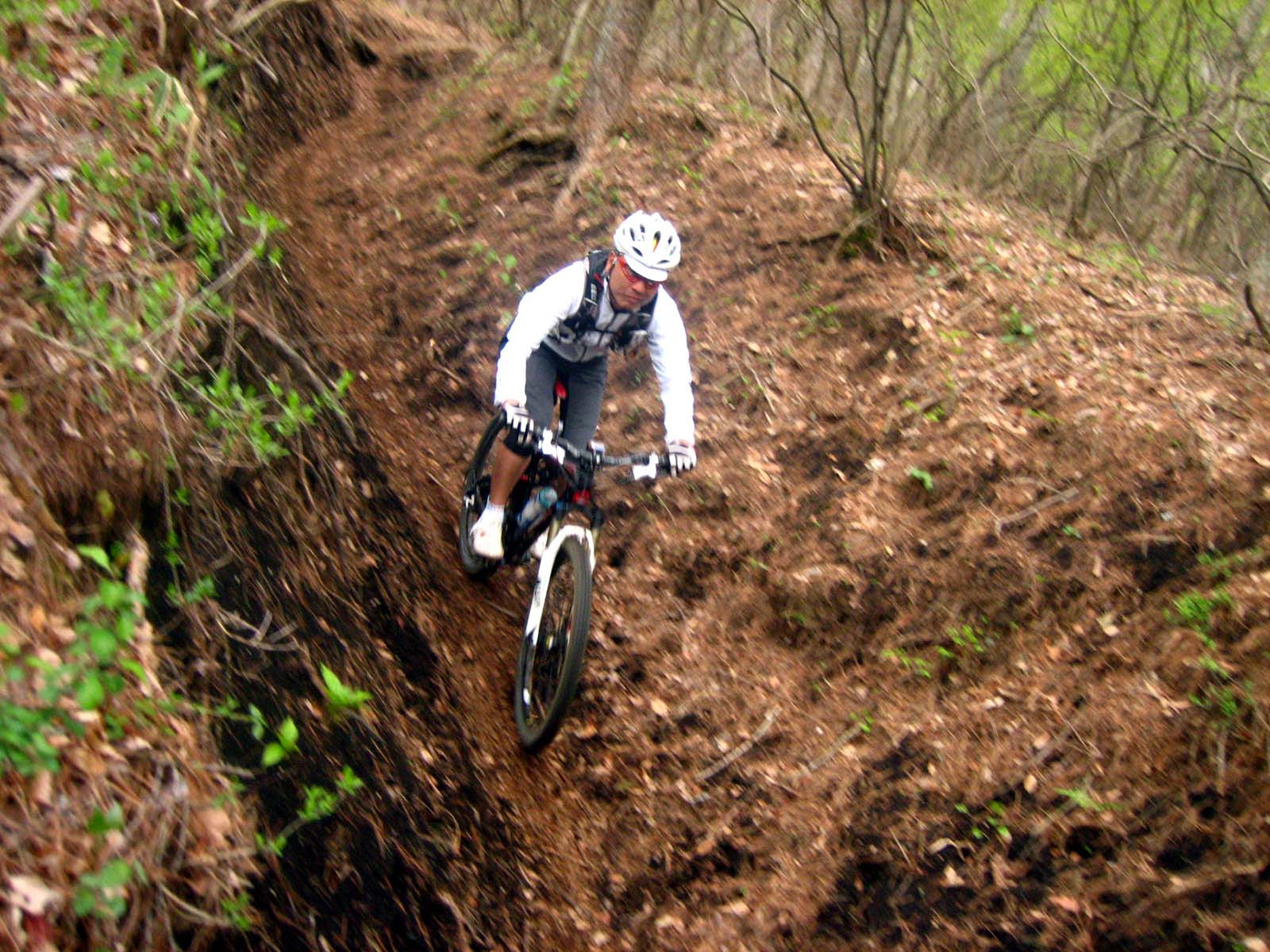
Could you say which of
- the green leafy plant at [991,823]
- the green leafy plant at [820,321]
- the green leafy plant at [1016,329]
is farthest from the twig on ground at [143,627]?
the green leafy plant at [1016,329]

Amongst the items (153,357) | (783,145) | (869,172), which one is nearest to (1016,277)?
(869,172)

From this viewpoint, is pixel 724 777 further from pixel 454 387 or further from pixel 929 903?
pixel 454 387

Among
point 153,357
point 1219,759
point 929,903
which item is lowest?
point 929,903

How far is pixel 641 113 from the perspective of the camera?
37.1 ft

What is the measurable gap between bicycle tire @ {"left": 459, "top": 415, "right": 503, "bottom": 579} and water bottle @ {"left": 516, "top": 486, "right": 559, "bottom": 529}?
402 millimetres

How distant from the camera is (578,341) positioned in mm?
5723

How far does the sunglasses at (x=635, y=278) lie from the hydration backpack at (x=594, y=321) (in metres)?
0.19

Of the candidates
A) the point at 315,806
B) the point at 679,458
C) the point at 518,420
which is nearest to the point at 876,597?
the point at 679,458

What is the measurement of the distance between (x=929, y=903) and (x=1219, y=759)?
57.7 inches

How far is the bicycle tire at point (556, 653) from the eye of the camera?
4.82m

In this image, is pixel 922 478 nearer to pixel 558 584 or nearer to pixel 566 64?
pixel 558 584

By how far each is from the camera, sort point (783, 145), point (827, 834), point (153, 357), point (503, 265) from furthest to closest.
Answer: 1. point (783, 145)
2. point (503, 265)
3. point (827, 834)
4. point (153, 357)

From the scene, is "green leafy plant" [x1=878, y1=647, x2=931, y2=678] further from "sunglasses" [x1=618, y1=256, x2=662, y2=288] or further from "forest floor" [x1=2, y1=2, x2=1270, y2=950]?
"sunglasses" [x1=618, y1=256, x2=662, y2=288]

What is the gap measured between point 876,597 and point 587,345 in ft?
7.96
